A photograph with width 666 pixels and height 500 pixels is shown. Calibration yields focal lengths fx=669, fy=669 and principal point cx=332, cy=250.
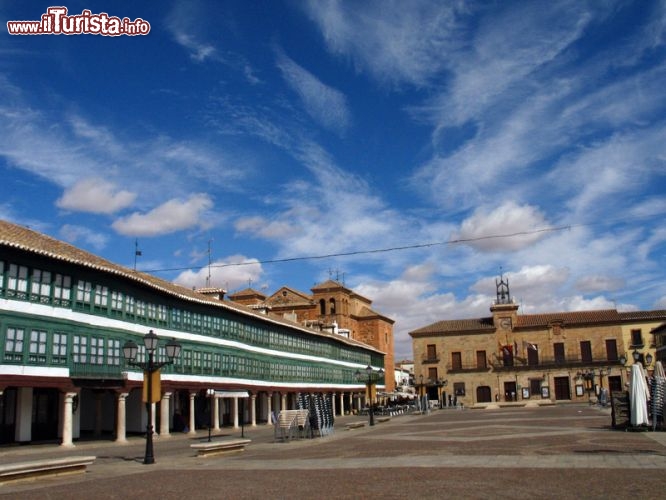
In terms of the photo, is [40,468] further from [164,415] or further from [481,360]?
[481,360]

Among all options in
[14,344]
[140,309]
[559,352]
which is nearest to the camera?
[14,344]

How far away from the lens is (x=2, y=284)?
23094mm

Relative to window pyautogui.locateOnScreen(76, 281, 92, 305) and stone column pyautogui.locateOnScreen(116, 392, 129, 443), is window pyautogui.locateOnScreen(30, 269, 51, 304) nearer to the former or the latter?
window pyautogui.locateOnScreen(76, 281, 92, 305)

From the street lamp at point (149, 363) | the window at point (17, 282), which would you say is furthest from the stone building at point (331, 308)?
the street lamp at point (149, 363)

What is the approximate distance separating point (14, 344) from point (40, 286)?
245 centimetres

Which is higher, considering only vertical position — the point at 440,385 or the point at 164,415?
the point at 440,385

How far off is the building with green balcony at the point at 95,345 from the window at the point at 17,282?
4 cm

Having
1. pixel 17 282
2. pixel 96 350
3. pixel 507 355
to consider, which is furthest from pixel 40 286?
pixel 507 355

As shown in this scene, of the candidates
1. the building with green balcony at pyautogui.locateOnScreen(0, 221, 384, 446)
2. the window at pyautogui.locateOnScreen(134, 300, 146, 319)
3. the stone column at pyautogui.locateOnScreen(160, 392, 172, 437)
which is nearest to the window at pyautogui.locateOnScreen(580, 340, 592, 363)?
the building with green balcony at pyautogui.locateOnScreen(0, 221, 384, 446)

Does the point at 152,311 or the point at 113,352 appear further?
the point at 152,311

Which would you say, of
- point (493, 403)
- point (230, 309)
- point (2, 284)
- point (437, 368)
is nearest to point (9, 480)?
point (2, 284)

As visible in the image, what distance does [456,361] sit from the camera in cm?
7581

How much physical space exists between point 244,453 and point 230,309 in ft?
64.1

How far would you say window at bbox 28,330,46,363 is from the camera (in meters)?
24.3
